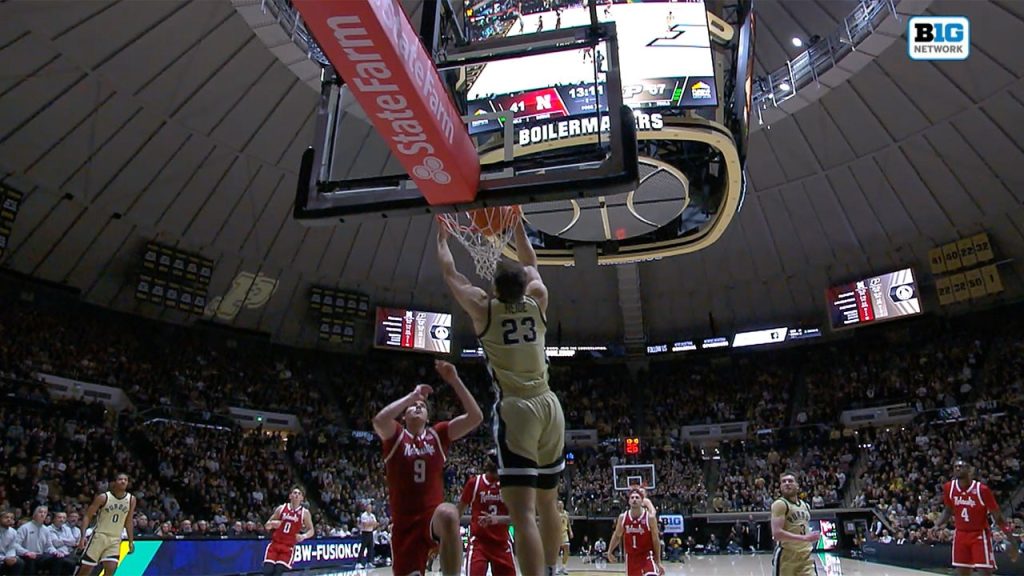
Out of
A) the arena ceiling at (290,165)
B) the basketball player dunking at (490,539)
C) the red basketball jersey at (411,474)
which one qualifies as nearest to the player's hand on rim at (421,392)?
the red basketball jersey at (411,474)

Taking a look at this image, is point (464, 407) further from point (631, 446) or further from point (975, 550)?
point (631, 446)

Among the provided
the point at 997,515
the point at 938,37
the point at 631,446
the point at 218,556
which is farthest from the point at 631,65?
the point at 631,446

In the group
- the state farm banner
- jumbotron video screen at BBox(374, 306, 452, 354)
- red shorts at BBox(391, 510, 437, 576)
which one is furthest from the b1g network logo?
jumbotron video screen at BBox(374, 306, 452, 354)

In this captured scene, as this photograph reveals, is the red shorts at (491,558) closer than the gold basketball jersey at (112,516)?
Yes

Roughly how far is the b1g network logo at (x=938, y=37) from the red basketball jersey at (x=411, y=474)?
1899cm

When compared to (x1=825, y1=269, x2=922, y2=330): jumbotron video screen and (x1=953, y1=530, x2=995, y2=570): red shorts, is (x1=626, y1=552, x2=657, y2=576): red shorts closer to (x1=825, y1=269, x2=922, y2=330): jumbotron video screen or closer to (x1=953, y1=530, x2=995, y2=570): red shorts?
(x1=953, y1=530, x2=995, y2=570): red shorts

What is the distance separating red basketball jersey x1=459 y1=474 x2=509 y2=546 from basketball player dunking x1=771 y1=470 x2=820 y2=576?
11.0 ft

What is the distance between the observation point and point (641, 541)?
10031 millimetres

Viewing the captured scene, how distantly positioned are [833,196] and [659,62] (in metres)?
17.6

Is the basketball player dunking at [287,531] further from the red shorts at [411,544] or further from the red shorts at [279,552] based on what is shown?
the red shorts at [411,544]

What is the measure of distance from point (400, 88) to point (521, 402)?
2.18m

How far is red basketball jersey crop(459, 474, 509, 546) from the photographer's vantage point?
24.1ft

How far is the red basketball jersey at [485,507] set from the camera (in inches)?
289

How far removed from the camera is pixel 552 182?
533 centimetres
